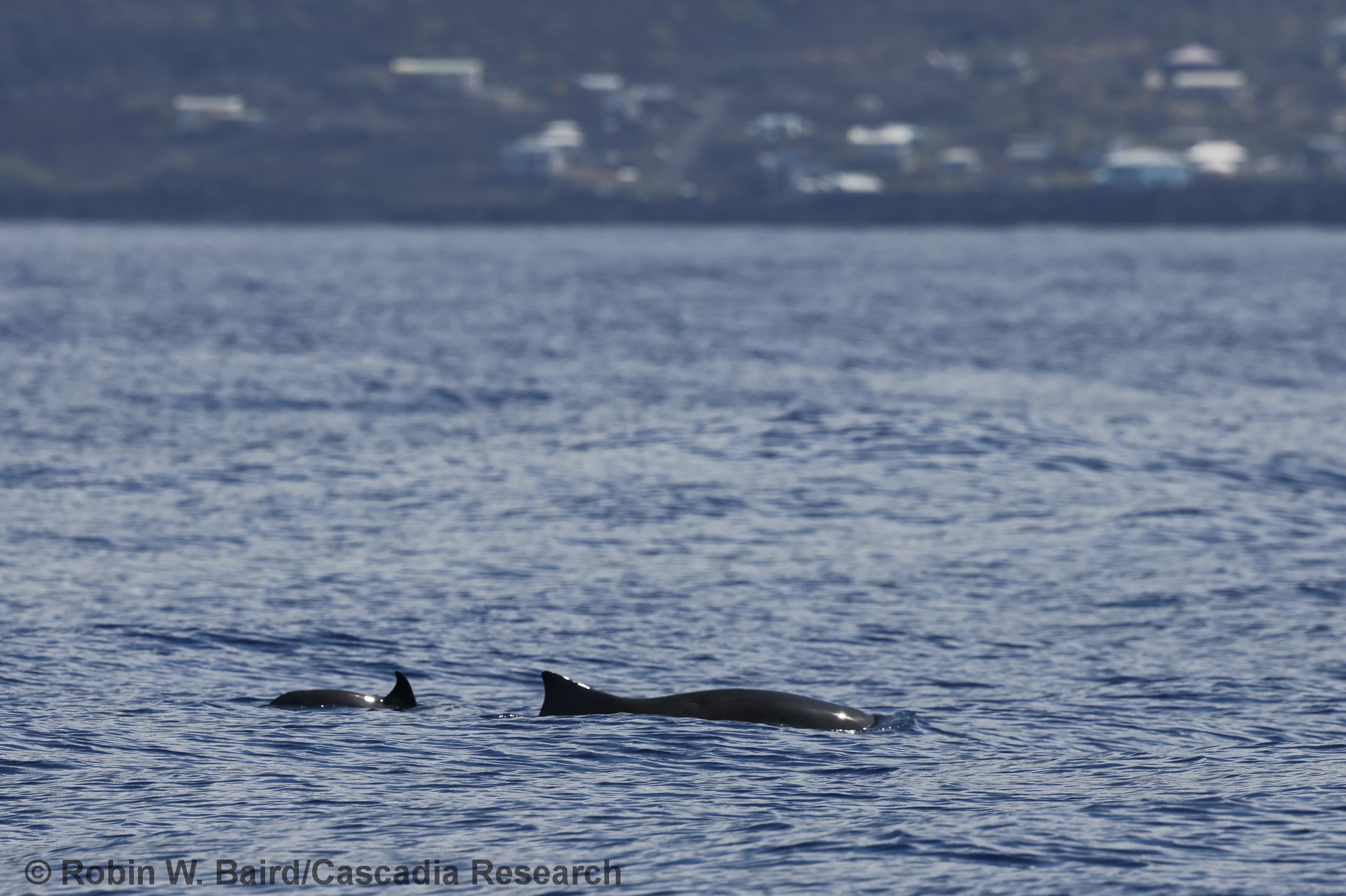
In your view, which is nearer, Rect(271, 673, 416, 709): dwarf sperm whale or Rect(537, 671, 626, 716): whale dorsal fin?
Rect(537, 671, 626, 716): whale dorsal fin

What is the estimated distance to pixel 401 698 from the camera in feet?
66.0

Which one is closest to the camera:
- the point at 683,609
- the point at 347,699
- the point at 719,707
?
the point at 719,707

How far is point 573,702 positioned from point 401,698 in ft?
6.59

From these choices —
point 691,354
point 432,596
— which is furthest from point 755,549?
point 691,354

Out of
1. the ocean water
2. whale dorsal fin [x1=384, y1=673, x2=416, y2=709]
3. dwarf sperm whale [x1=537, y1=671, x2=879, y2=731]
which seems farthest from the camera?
whale dorsal fin [x1=384, y1=673, x2=416, y2=709]

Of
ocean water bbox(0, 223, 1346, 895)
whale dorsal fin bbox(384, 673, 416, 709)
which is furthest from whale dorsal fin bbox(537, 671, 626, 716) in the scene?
whale dorsal fin bbox(384, 673, 416, 709)

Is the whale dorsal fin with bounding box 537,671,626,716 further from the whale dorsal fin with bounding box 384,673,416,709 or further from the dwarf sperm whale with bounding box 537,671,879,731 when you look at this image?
the whale dorsal fin with bounding box 384,673,416,709

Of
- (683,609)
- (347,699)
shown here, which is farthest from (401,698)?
(683,609)

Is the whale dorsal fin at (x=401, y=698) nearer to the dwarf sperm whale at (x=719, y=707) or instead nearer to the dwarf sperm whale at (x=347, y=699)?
the dwarf sperm whale at (x=347, y=699)

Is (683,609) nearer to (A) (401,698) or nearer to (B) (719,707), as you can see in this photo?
(B) (719,707)

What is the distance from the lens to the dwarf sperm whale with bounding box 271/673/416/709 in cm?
2000

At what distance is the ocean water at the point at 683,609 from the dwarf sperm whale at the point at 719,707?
0.28 m

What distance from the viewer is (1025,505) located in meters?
34.3

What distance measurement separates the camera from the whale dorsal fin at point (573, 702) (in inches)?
768
